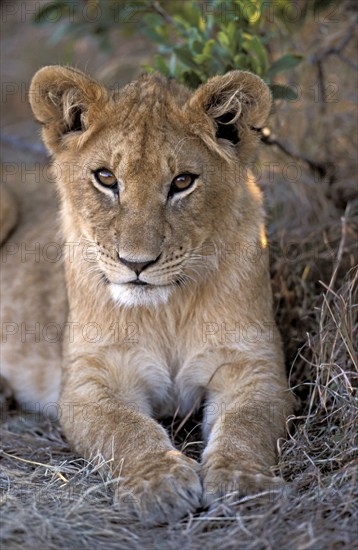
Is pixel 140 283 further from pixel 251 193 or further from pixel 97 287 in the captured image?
pixel 251 193

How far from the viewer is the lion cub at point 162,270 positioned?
120 inches

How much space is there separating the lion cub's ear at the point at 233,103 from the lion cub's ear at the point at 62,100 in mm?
392

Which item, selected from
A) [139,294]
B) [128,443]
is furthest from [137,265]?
[128,443]

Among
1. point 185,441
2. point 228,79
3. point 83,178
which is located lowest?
point 185,441

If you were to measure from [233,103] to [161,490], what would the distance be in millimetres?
1473

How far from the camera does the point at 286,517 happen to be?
8.59 feet

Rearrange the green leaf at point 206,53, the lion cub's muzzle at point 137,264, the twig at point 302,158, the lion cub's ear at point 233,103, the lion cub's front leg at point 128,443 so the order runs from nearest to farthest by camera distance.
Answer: the lion cub's front leg at point 128,443 < the lion cub's muzzle at point 137,264 < the lion cub's ear at point 233,103 < the green leaf at point 206,53 < the twig at point 302,158

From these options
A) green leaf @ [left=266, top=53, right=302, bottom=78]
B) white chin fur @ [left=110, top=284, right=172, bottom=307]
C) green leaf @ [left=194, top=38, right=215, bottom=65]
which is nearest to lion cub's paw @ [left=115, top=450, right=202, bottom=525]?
white chin fur @ [left=110, top=284, right=172, bottom=307]

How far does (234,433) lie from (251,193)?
1087 mm

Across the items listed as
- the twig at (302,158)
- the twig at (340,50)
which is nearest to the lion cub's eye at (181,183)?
the twig at (302,158)

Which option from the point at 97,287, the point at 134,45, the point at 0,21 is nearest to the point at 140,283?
the point at 97,287

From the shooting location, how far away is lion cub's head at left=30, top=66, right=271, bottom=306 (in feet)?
10.1

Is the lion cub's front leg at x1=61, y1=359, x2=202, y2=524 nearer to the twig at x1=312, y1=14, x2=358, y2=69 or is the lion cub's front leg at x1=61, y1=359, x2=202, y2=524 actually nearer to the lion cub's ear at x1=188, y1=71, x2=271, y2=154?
the lion cub's ear at x1=188, y1=71, x2=271, y2=154

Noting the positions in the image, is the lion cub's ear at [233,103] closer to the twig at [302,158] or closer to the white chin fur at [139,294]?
the white chin fur at [139,294]
